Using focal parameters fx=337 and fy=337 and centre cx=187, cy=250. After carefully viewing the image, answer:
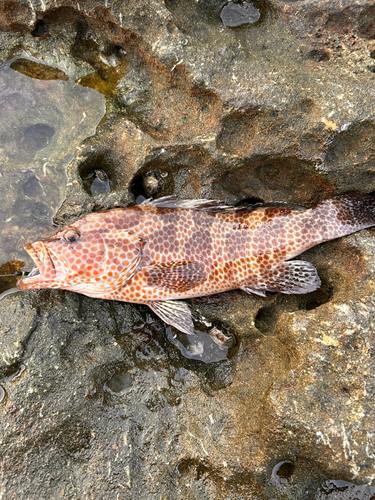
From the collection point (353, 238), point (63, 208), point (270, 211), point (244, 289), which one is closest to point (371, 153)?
point (353, 238)

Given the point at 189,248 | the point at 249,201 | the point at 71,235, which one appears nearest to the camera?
the point at 71,235

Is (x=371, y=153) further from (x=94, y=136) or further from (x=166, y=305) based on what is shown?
(x=94, y=136)

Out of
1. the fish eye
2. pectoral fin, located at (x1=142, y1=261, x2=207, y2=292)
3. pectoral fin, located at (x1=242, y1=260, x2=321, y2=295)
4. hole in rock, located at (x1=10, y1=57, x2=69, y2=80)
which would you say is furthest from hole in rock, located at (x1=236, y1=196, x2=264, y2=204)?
hole in rock, located at (x1=10, y1=57, x2=69, y2=80)

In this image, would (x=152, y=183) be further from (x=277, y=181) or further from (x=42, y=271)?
(x=42, y=271)

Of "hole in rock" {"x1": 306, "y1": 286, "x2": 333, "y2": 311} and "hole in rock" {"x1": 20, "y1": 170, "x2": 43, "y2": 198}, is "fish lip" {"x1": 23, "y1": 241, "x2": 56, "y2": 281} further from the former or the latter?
"hole in rock" {"x1": 306, "y1": 286, "x2": 333, "y2": 311}

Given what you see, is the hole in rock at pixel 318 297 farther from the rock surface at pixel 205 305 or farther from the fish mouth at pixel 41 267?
the fish mouth at pixel 41 267

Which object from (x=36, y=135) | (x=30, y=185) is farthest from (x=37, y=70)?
(x=30, y=185)
